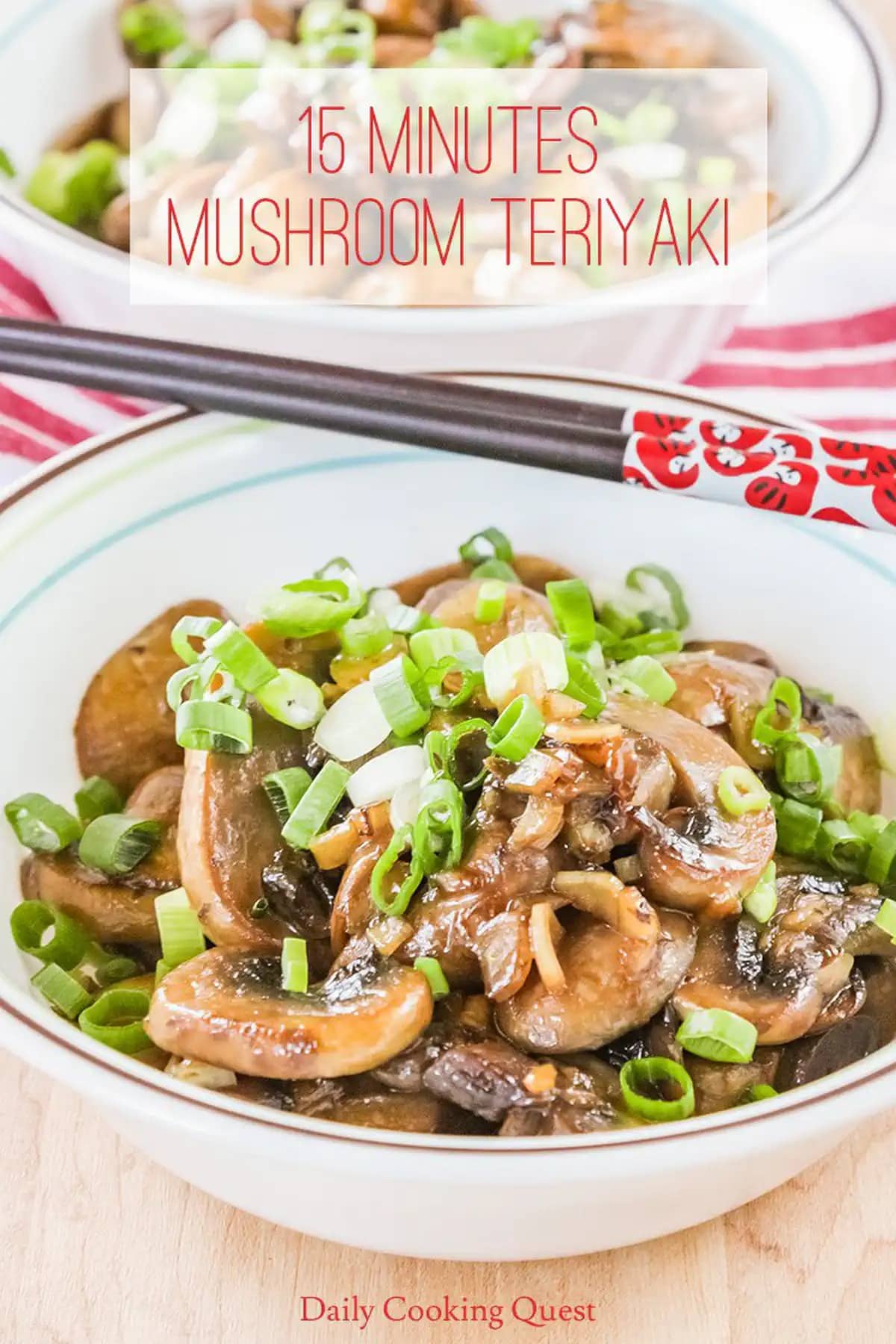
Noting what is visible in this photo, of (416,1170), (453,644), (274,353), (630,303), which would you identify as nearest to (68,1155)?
(416,1170)

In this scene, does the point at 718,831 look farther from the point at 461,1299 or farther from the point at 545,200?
the point at 545,200

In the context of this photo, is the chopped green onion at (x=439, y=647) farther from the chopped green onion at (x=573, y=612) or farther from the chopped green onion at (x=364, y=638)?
the chopped green onion at (x=573, y=612)

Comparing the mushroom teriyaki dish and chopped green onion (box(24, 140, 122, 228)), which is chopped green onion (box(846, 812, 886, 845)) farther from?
chopped green onion (box(24, 140, 122, 228))

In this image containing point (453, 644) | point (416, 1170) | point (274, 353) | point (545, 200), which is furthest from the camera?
point (545, 200)

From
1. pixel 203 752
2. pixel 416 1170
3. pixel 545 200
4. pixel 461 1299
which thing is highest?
pixel 545 200

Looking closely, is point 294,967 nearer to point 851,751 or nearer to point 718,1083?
point 718,1083

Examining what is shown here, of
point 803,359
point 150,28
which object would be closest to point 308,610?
point 803,359

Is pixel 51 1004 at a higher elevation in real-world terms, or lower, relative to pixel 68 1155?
higher
